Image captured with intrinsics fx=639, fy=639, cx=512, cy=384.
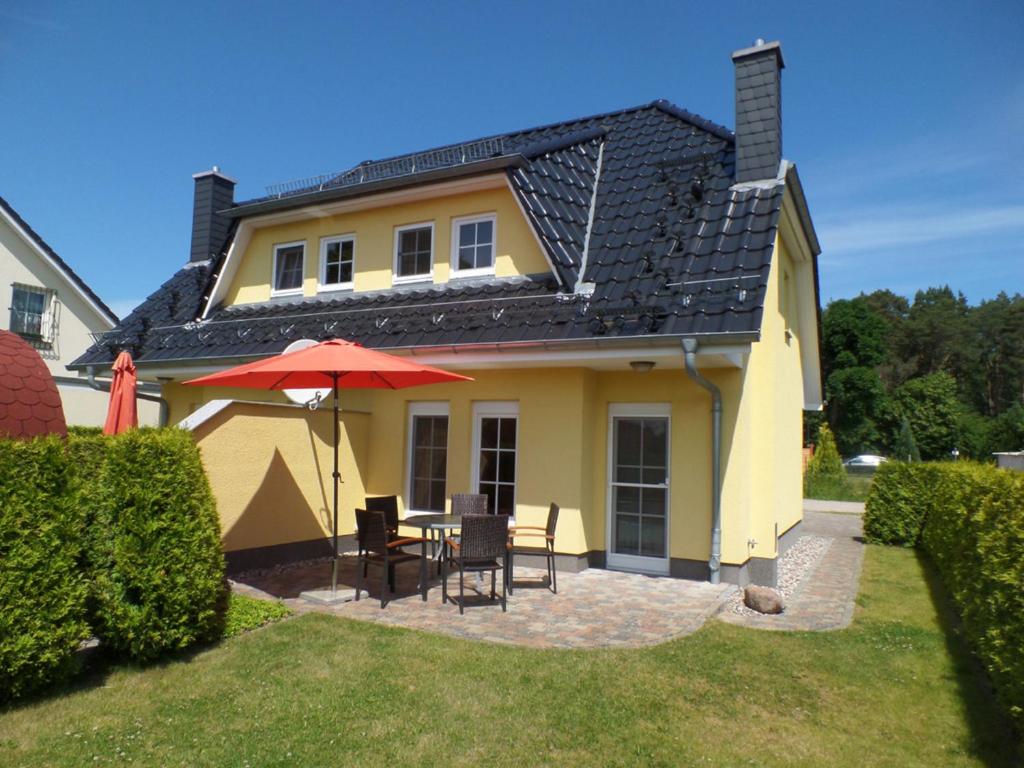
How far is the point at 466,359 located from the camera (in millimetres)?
9094

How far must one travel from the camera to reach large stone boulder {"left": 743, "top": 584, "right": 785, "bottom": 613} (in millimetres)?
7172

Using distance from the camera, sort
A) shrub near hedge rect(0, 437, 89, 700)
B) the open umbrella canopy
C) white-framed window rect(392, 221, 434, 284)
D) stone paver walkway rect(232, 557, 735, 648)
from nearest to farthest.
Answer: shrub near hedge rect(0, 437, 89, 700) < stone paver walkway rect(232, 557, 735, 648) < the open umbrella canopy < white-framed window rect(392, 221, 434, 284)

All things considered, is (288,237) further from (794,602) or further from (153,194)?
(794,602)

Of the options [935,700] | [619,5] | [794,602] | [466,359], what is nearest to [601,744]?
[935,700]

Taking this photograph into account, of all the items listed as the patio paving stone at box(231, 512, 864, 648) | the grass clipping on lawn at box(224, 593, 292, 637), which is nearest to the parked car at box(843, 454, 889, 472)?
the patio paving stone at box(231, 512, 864, 648)

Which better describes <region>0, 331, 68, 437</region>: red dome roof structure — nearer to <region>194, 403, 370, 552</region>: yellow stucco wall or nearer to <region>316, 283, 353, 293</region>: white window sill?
<region>194, 403, 370, 552</region>: yellow stucco wall

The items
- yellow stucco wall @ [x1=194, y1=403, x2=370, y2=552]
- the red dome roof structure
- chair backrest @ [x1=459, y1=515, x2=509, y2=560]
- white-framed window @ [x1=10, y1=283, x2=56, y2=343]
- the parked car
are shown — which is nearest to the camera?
the red dome roof structure

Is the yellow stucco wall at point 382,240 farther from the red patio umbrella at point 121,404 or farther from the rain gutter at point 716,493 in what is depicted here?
the red patio umbrella at point 121,404

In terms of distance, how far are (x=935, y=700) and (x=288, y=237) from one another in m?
12.2

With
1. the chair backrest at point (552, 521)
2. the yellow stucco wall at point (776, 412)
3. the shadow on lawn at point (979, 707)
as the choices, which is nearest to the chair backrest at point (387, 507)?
the chair backrest at point (552, 521)

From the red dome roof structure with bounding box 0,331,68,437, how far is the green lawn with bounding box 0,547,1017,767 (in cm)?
202

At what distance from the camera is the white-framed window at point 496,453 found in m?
9.83

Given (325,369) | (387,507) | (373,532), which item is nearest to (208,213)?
Result: (387,507)

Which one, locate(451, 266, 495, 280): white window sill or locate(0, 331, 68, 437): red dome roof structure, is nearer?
locate(0, 331, 68, 437): red dome roof structure
